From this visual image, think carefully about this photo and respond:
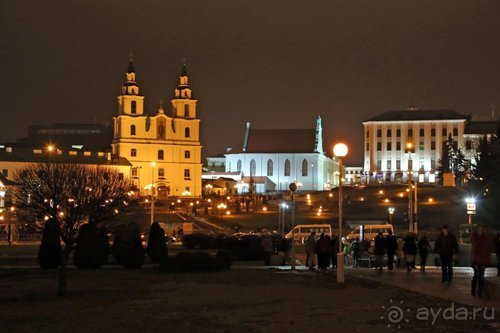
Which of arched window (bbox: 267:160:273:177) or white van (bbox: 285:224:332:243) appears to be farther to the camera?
arched window (bbox: 267:160:273:177)

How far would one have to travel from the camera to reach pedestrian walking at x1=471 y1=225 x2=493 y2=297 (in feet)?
49.3

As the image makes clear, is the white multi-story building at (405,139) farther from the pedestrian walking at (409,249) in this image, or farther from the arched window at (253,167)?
the pedestrian walking at (409,249)

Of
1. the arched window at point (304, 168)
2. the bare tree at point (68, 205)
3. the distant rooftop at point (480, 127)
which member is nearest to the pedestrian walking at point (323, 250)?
the bare tree at point (68, 205)

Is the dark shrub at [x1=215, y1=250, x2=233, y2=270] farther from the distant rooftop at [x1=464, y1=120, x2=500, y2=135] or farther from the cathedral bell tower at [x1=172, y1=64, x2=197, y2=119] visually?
the distant rooftop at [x1=464, y1=120, x2=500, y2=135]

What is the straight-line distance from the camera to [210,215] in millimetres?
67125

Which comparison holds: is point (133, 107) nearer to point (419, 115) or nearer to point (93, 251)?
point (419, 115)

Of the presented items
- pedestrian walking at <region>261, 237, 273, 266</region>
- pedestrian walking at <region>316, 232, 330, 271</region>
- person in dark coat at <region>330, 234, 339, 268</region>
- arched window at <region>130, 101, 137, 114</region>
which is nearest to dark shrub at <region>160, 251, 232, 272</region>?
pedestrian walking at <region>316, 232, 330, 271</region>

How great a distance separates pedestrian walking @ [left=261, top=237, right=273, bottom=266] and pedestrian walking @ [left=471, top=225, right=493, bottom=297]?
14.4 m

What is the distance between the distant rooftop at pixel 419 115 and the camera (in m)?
128

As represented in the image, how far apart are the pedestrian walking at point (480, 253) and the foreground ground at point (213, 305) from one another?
3.25 feet

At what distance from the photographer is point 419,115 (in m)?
129

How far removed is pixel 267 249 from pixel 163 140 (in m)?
76.6

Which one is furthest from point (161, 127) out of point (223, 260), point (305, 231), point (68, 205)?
point (68, 205)

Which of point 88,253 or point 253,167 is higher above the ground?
point 253,167
